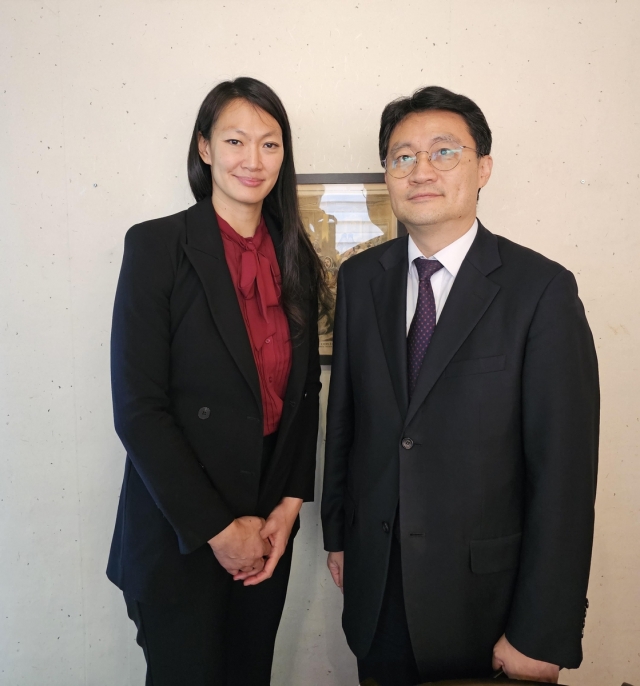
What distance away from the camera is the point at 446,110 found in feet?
4.44

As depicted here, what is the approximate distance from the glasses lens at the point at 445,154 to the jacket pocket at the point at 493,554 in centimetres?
94

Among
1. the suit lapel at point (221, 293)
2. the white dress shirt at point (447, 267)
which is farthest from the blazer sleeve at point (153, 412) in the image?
the white dress shirt at point (447, 267)

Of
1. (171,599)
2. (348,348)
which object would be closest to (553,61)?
(348,348)

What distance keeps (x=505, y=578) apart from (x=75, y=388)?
5.25 feet

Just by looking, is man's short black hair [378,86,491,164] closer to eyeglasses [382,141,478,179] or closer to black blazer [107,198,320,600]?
eyeglasses [382,141,478,179]

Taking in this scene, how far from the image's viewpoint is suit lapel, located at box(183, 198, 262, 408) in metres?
1.34

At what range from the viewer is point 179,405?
4.44ft

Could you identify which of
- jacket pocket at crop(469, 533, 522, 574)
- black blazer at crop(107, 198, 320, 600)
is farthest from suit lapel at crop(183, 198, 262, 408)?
jacket pocket at crop(469, 533, 522, 574)

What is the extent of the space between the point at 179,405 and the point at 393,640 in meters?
0.85

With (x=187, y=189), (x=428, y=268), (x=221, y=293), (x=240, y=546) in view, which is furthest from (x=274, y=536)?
(x=187, y=189)

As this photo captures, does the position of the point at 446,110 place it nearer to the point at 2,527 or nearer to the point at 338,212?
the point at 338,212

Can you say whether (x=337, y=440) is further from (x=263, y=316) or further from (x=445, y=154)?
(x=445, y=154)

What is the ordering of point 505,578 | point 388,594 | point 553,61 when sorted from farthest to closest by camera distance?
point 553,61
point 388,594
point 505,578

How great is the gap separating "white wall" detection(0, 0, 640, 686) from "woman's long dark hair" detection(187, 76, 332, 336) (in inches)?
12.1
